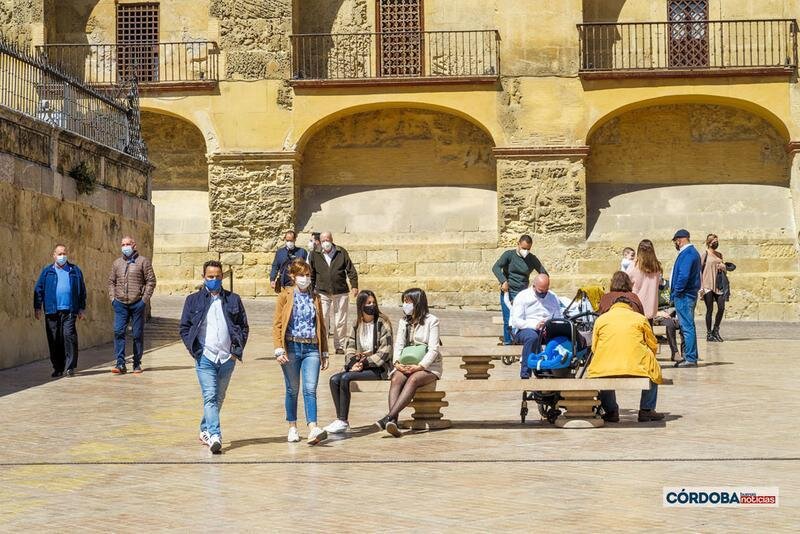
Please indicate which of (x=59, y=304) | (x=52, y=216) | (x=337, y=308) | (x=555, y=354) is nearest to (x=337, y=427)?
(x=555, y=354)

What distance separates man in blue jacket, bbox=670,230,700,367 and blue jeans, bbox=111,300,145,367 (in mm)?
6632

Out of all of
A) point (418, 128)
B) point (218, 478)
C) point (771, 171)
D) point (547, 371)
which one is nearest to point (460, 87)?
point (418, 128)

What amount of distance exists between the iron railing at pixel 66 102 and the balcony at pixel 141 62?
28.9 ft

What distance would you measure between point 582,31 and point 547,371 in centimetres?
1984

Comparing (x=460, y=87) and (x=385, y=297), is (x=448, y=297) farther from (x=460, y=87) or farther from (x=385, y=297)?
(x=460, y=87)

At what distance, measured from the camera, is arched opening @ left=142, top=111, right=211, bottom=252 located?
3331 cm

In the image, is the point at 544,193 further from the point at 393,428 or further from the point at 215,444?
the point at 215,444

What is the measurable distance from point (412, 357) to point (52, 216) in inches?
345

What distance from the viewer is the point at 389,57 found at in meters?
32.8

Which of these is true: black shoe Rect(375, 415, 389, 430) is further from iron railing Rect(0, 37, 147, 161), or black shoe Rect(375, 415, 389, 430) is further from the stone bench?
iron railing Rect(0, 37, 147, 161)

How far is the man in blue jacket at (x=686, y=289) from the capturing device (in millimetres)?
17547

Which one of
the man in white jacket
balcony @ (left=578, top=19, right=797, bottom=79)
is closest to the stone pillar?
balcony @ (left=578, top=19, right=797, bottom=79)

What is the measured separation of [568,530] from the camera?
26.6ft

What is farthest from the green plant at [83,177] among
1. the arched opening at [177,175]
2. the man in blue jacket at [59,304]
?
the arched opening at [177,175]
